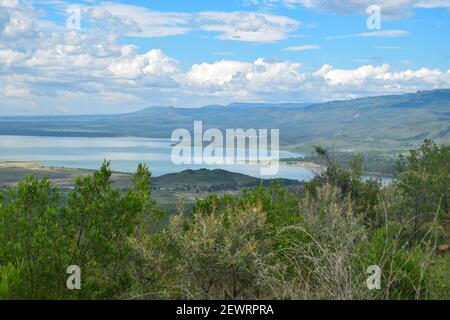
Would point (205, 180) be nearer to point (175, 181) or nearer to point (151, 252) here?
point (175, 181)

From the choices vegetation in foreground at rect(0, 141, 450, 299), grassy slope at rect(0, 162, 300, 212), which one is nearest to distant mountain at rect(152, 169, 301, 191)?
grassy slope at rect(0, 162, 300, 212)

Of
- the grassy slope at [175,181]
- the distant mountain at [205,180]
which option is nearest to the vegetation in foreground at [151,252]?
the grassy slope at [175,181]

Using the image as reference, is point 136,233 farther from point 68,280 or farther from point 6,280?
point 6,280

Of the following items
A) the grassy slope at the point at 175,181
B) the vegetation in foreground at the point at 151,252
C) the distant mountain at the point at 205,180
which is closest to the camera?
the vegetation in foreground at the point at 151,252

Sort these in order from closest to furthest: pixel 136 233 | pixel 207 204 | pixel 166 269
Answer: pixel 166 269 < pixel 136 233 < pixel 207 204

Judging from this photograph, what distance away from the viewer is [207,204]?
15852 mm

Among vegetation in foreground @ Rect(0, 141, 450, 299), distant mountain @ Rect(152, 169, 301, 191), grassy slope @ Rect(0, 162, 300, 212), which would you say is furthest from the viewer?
distant mountain @ Rect(152, 169, 301, 191)

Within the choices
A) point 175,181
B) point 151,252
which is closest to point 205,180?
point 175,181

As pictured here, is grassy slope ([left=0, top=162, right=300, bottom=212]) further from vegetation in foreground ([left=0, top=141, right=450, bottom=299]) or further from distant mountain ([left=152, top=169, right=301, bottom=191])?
vegetation in foreground ([left=0, top=141, right=450, bottom=299])

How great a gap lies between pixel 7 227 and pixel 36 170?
6652 inches

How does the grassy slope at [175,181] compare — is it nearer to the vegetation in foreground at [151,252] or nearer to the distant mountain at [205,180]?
the distant mountain at [205,180]
